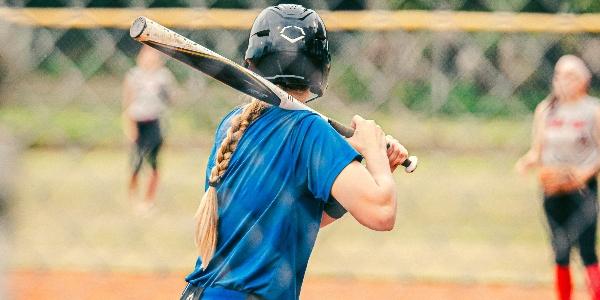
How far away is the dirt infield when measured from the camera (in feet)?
18.4

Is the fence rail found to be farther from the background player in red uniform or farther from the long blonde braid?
the long blonde braid

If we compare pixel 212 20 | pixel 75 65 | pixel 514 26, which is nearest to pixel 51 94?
pixel 75 65

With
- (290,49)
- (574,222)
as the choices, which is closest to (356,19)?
(574,222)

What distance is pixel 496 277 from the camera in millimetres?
6320

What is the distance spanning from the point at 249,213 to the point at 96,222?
6.28m

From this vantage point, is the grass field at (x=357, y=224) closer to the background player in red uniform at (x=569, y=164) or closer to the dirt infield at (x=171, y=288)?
the dirt infield at (x=171, y=288)

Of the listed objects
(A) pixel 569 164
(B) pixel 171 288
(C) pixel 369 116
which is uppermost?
(B) pixel 171 288

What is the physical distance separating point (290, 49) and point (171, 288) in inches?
144

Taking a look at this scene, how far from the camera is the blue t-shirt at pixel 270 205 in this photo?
7.32 feet

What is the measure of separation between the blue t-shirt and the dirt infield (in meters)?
3.23

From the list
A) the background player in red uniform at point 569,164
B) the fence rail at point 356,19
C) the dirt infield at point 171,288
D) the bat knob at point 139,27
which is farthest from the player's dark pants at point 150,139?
the bat knob at point 139,27

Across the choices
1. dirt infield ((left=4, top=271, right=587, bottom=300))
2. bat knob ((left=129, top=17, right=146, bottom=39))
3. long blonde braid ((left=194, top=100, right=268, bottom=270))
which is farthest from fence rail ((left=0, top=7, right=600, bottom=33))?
bat knob ((left=129, top=17, right=146, bottom=39))

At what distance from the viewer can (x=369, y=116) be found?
346 inches

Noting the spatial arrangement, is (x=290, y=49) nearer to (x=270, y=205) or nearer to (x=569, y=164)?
(x=270, y=205)
